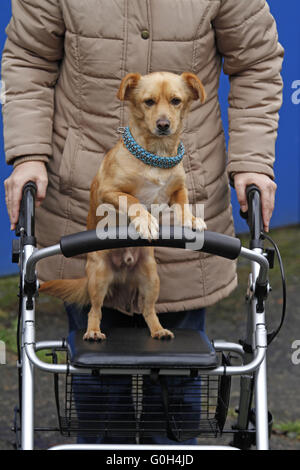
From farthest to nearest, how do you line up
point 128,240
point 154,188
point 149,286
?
1. point 149,286
2. point 154,188
3. point 128,240

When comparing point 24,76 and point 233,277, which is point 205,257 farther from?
point 24,76

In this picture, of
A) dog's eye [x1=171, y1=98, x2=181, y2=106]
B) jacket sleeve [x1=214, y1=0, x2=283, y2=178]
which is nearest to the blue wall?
jacket sleeve [x1=214, y1=0, x2=283, y2=178]

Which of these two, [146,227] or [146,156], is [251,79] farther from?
[146,227]

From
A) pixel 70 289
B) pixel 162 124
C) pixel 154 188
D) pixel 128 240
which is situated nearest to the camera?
pixel 128 240

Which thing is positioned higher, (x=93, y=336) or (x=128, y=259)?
(x=128, y=259)

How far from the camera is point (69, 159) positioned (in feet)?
8.35

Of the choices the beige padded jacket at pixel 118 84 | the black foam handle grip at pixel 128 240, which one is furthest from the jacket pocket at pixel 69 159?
the black foam handle grip at pixel 128 240

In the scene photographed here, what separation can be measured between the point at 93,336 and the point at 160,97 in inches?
26.2

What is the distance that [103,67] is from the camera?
Answer: 2.44m

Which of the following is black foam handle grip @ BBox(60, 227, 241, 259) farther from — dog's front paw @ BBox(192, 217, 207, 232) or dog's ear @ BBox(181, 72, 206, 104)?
dog's ear @ BBox(181, 72, 206, 104)

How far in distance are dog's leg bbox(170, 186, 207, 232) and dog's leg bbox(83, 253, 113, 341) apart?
25cm

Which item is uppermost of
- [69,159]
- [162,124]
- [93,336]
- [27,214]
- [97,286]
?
[162,124]

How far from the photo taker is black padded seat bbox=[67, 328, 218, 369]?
2.10 meters

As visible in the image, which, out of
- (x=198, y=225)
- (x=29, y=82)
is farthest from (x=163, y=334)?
(x=29, y=82)
